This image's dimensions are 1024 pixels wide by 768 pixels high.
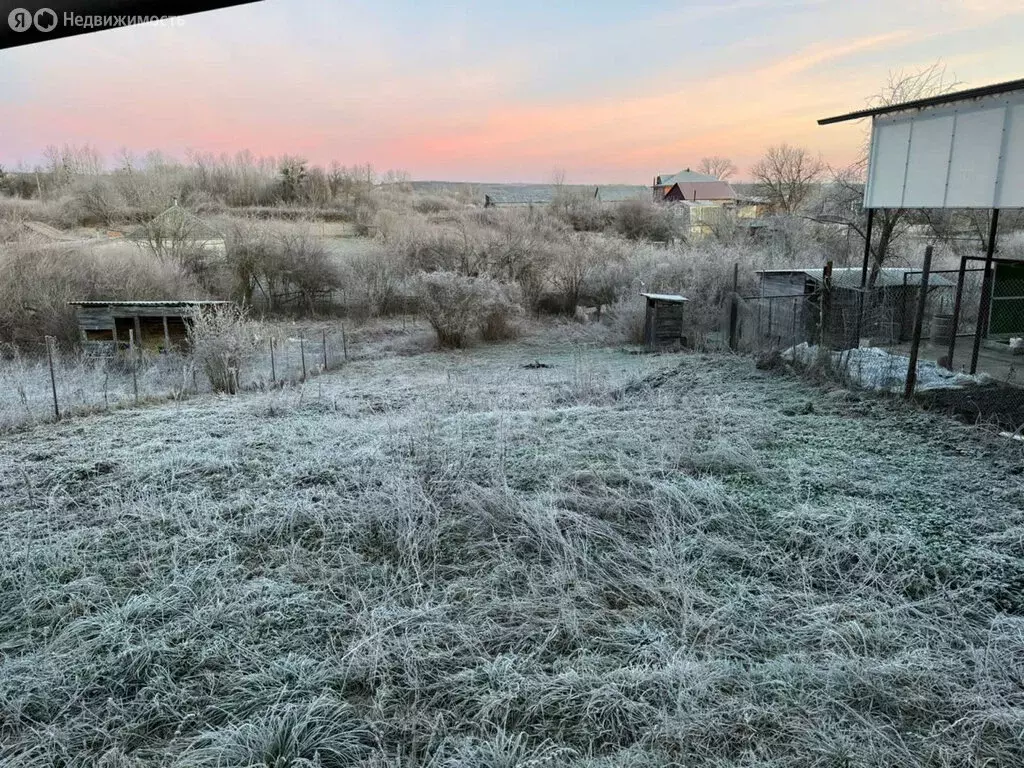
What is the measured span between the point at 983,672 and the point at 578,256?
2353 centimetres

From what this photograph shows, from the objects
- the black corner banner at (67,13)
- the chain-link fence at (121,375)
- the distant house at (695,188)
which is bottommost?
the chain-link fence at (121,375)

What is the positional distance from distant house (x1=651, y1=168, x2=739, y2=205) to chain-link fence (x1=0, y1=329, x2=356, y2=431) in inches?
1920

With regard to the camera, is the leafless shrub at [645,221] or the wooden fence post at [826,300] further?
the leafless shrub at [645,221]

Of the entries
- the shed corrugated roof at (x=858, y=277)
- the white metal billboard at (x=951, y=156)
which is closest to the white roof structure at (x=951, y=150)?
the white metal billboard at (x=951, y=156)

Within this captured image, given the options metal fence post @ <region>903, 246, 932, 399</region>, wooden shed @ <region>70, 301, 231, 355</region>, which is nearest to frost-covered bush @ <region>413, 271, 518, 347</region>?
wooden shed @ <region>70, 301, 231, 355</region>

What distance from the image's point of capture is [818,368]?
8617 millimetres

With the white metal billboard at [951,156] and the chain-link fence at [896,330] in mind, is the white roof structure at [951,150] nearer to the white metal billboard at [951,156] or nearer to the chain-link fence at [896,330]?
the white metal billboard at [951,156]

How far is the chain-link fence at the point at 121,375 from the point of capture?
8.52 metres

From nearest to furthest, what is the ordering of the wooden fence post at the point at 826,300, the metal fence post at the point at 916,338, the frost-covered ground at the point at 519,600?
the frost-covered ground at the point at 519,600 < the metal fence post at the point at 916,338 < the wooden fence post at the point at 826,300

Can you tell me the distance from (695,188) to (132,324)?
2223 inches

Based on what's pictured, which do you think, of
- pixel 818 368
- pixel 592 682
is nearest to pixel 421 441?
pixel 592 682

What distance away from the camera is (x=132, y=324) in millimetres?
16828

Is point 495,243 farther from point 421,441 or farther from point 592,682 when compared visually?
point 592,682

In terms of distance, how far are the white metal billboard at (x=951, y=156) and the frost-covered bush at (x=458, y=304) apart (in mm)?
9866
